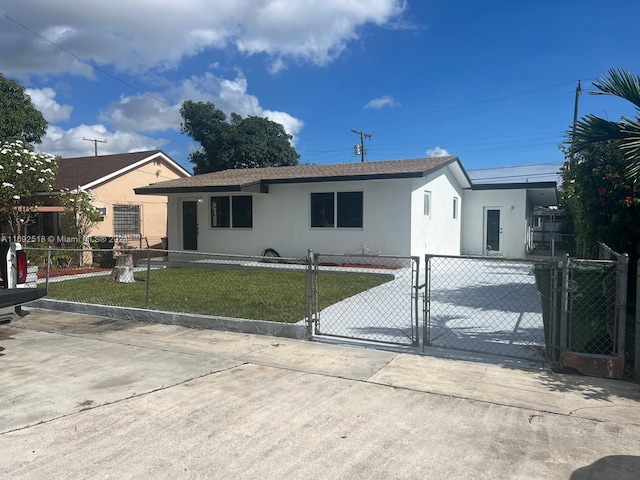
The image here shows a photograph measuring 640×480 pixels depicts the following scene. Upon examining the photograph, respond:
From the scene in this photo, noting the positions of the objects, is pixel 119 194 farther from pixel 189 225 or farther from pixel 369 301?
pixel 369 301

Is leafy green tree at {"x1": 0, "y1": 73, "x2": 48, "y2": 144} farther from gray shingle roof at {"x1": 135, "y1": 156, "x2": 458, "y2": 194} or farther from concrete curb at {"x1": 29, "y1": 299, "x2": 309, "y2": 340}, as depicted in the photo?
concrete curb at {"x1": 29, "y1": 299, "x2": 309, "y2": 340}

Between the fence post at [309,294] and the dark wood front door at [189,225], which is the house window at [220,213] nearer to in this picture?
the dark wood front door at [189,225]

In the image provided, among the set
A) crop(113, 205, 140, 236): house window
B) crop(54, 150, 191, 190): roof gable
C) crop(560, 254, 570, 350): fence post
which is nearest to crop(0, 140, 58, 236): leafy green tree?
crop(54, 150, 191, 190): roof gable

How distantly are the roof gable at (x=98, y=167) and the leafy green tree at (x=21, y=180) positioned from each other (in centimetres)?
245

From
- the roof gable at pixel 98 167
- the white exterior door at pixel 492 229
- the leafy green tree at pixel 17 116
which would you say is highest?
the leafy green tree at pixel 17 116

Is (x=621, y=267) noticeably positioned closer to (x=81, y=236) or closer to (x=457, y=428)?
(x=457, y=428)

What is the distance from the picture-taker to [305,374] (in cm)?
513

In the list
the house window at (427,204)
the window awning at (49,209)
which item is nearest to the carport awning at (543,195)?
the house window at (427,204)

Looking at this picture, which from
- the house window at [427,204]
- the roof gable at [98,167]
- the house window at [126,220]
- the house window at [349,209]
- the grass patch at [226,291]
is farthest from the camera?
the house window at [126,220]

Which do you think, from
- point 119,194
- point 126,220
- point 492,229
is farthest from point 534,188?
point 119,194

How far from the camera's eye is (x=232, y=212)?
16.5 metres

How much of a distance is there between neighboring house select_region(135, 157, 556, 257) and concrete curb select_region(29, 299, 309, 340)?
277 inches

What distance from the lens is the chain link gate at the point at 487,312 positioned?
5922 mm

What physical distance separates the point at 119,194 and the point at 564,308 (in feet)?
62.6
